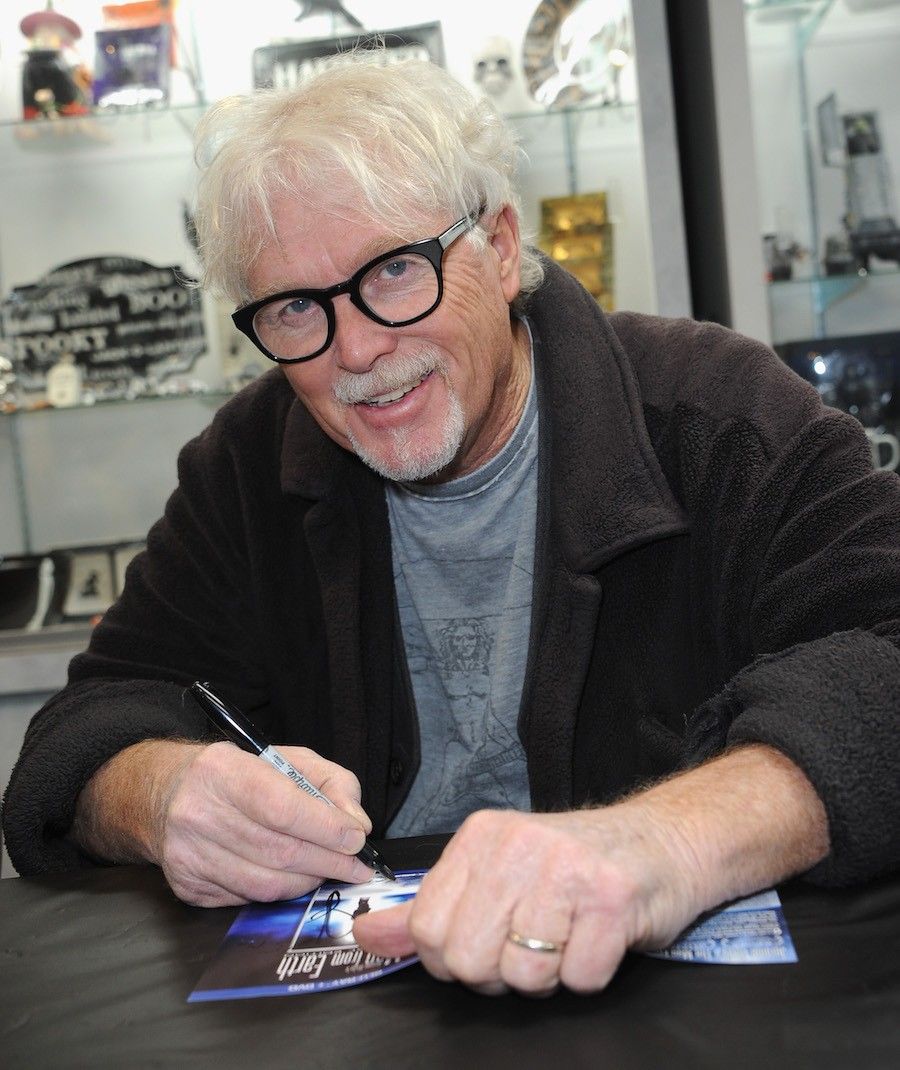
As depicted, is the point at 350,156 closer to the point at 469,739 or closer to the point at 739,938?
the point at 469,739

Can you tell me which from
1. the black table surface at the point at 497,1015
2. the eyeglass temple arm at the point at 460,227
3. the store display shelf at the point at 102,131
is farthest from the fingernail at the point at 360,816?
the store display shelf at the point at 102,131

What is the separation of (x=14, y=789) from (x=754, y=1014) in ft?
2.63

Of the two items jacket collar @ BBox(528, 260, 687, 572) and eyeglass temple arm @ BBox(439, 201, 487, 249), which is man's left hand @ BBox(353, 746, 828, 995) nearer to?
jacket collar @ BBox(528, 260, 687, 572)

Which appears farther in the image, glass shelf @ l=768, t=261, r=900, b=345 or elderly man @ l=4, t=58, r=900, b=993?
glass shelf @ l=768, t=261, r=900, b=345

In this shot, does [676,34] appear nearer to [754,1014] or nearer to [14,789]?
[14,789]

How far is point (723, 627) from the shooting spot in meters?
1.23

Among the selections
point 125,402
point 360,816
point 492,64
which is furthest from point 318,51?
point 360,816

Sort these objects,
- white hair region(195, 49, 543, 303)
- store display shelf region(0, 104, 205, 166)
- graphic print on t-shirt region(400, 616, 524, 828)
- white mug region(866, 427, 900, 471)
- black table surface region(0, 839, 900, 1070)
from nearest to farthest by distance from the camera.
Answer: black table surface region(0, 839, 900, 1070) < white hair region(195, 49, 543, 303) < graphic print on t-shirt region(400, 616, 524, 828) < white mug region(866, 427, 900, 471) < store display shelf region(0, 104, 205, 166)

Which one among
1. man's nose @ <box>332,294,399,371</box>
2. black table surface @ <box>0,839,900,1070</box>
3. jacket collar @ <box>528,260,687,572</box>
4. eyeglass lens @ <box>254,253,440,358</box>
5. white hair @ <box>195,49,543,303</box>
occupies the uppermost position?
white hair @ <box>195,49,543,303</box>

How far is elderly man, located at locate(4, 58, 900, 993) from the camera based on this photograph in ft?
3.08

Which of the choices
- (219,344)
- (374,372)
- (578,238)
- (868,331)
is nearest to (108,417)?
Answer: (219,344)

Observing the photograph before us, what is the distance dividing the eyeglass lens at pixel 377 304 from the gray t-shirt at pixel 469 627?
22 centimetres

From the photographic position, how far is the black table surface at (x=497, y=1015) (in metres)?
0.58

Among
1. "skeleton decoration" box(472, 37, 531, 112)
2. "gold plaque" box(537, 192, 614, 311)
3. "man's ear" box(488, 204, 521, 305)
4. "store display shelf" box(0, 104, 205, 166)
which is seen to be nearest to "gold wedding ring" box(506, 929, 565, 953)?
"man's ear" box(488, 204, 521, 305)
